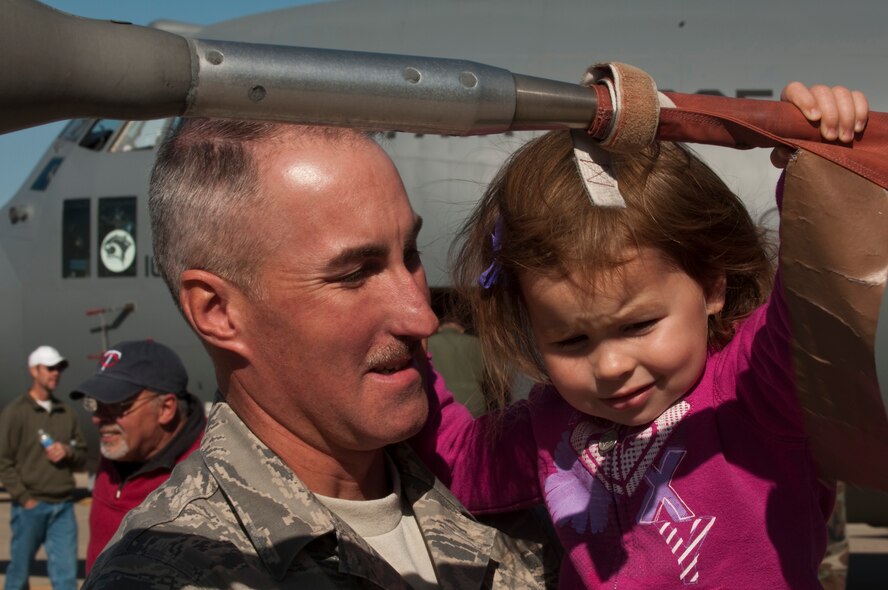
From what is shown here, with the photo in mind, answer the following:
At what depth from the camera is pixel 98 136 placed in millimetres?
8906

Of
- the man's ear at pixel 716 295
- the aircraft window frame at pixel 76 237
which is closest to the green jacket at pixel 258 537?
the man's ear at pixel 716 295

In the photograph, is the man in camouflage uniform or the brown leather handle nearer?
the brown leather handle

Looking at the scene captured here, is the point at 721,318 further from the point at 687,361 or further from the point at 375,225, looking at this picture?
the point at 375,225

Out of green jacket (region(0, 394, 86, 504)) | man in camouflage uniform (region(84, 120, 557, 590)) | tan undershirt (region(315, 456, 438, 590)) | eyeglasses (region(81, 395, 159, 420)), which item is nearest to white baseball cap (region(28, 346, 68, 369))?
green jacket (region(0, 394, 86, 504))

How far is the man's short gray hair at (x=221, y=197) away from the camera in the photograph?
2434mm

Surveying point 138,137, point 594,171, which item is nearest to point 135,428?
point 138,137

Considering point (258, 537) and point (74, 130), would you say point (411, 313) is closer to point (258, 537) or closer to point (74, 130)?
point (258, 537)

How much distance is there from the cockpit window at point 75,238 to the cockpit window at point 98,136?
1.60ft

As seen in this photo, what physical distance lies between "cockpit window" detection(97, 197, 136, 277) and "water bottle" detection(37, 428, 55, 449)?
4.42ft

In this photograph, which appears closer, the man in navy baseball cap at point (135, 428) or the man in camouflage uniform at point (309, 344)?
the man in camouflage uniform at point (309, 344)

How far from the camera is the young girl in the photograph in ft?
7.25

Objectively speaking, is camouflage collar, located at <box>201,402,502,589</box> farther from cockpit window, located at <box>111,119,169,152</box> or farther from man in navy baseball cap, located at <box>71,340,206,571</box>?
cockpit window, located at <box>111,119,169,152</box>

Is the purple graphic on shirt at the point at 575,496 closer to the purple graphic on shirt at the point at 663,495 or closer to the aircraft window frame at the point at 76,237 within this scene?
the purple graphic on shirt at the point at 663,495

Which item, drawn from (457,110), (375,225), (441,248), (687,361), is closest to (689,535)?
(687,361)
